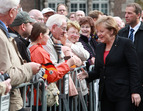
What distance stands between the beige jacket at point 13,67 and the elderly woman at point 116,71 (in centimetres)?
182

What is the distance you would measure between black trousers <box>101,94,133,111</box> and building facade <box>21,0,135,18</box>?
21885 millimetres

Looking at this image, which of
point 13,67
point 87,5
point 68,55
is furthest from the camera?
point 87,5

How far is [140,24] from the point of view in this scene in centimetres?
646

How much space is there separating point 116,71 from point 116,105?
20.4 inches

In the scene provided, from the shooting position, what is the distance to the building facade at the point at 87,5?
1051 inches

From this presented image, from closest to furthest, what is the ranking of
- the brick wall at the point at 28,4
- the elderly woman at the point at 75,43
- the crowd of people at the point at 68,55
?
the crowd of people at the point at 68,55
the elderly woman at the point at 75,43
the brick wall at the point at 28,4

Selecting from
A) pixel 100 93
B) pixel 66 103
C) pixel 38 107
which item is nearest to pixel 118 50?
pixel 100 93

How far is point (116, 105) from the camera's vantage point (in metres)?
4.98

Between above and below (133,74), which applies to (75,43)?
above

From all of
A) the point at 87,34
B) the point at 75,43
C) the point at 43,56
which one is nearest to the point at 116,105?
the point at 43,56

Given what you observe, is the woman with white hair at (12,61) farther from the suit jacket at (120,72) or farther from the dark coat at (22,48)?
the suit jacket at (120,72)

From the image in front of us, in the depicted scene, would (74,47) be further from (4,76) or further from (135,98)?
(4,76)

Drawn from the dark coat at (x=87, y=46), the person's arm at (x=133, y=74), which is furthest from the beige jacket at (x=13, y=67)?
the dark coat at (x=87, y=46)

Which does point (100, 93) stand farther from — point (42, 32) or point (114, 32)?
point (42, 32)
